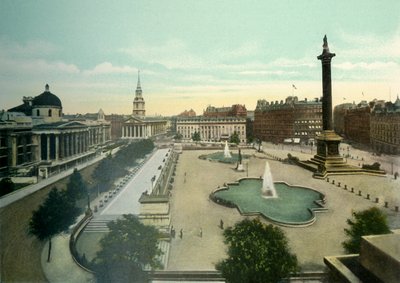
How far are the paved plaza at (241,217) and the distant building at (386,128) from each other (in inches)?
354

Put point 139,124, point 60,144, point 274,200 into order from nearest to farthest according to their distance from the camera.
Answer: point 274,200, point 60,144, point 139,124

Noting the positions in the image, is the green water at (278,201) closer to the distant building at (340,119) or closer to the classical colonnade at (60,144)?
the classical colonnade at (60,144)

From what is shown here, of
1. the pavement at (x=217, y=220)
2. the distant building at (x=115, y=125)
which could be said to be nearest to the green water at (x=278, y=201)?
the pavement at (x=217, y=220)

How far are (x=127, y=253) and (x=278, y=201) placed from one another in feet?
40.2

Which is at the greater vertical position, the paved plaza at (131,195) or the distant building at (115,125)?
the distant building at (115,125)

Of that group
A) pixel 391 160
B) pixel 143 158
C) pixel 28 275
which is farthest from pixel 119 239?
pixel 391 160

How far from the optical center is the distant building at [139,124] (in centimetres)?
1797

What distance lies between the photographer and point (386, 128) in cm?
3412

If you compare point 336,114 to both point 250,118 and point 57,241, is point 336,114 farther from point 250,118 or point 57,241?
point 57,241

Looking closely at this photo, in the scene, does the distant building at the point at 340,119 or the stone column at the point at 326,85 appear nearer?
the stone column at the point at 326,85

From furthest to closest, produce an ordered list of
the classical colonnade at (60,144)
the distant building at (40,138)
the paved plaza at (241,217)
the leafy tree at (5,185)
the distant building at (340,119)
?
the distant building at (340,119) < the classical colonnade at (60,144) < the distant building at (40,138) < the leafy tree at (5,185) < the paved plaza at (241,217)

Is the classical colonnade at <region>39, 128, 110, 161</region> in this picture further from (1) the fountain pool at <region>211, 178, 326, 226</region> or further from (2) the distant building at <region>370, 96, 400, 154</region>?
(2) the distant building at <region>370, 96, 400, 154</region>

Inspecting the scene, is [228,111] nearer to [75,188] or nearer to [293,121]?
[293,121]

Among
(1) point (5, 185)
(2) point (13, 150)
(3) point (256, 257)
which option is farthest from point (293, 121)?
(3) point (256, 257)
